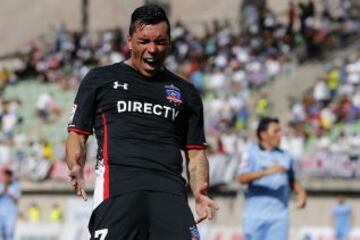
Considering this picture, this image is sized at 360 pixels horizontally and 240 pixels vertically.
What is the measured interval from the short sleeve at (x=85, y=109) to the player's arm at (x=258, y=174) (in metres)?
5.74

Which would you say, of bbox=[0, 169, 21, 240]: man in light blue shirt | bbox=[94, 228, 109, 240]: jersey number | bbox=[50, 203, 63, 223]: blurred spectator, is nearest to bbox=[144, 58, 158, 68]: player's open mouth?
bbox=[94, 228, 109, 240]: jersey number

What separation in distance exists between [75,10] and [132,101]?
124ft

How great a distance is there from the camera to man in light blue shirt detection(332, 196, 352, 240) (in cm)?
2236

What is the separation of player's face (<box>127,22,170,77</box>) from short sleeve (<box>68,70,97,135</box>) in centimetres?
30

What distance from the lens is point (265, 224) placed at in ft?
41.3

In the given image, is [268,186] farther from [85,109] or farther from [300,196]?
[85,109]

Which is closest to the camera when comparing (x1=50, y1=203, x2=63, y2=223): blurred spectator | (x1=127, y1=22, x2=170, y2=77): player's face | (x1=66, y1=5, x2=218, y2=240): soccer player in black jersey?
(x1=66, y1=5, x2=218, y2=240): soccer player in black jersey

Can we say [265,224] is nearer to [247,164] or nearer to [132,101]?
[247,164]

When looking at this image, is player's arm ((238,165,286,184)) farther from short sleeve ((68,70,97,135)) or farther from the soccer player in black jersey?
short sleeve ((68,70,97,135))

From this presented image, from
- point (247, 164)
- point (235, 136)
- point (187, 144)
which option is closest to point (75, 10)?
point (235, 136)

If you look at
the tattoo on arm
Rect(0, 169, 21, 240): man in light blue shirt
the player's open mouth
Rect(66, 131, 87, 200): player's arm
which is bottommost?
Rect(0, 169, 21, 240): man in light blue shirt

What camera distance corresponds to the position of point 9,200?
19.9 metres

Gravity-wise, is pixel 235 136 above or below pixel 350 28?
below

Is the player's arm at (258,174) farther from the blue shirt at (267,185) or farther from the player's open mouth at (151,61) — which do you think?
the player's open mouth at (151,61)
